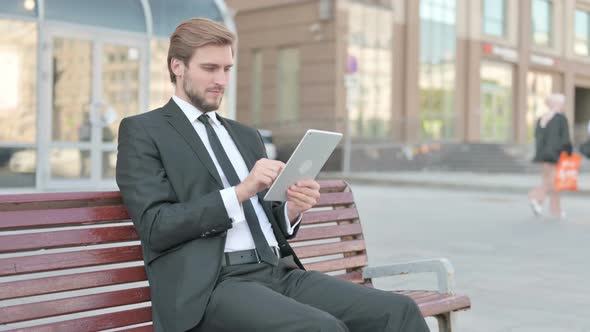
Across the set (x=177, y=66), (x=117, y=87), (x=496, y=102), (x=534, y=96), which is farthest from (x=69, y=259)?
(x=534, y=96)

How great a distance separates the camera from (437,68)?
113 ft

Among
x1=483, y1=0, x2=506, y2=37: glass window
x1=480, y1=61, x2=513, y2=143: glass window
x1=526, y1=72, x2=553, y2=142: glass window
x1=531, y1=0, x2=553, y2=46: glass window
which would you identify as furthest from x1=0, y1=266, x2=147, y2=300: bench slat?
x1=531, y1=0, x2=553, y2=46: glass window

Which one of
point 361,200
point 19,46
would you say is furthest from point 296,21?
point 19,46

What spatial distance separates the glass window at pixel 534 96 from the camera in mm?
40344

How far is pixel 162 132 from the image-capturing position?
292 cm

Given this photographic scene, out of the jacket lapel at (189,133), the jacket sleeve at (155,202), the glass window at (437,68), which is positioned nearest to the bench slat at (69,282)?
the jacket sleeve at (155,202)

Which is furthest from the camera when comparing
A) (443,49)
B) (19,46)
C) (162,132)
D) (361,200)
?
(443,49)

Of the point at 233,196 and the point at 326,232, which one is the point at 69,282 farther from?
the point at 326,232

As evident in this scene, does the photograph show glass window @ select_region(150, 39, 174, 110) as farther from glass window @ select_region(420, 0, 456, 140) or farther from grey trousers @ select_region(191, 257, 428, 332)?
glass window @ select_region(420, 0, 456, 140)

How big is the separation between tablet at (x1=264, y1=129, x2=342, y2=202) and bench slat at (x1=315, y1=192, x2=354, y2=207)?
97cm

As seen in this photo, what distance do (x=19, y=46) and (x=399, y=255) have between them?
8032 mm

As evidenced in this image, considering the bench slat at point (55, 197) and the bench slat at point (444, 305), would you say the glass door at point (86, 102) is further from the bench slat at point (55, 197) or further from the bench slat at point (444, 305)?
the bench slat at point (55, 197)

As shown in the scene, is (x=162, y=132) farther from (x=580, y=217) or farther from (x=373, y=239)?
(x=580, y=217)

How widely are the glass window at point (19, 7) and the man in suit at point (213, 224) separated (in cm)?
1087
